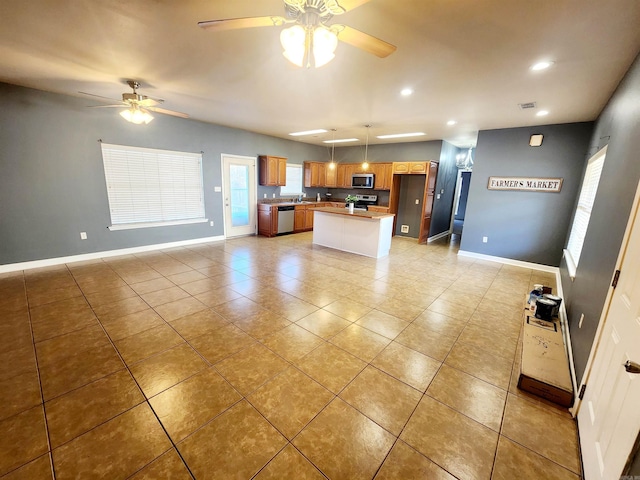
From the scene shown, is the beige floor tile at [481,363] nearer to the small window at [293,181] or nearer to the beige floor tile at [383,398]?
the beige floor tile at [383,398]

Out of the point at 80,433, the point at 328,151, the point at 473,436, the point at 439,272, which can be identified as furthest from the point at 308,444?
the point at 328,151

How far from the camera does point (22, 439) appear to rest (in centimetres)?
151

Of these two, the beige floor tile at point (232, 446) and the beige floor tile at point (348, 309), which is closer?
the beige floor tile at point (232, 446)

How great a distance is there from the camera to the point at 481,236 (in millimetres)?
5676

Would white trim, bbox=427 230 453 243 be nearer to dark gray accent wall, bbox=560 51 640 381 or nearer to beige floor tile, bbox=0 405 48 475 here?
dark gray accent wall, bbox=560 51 640 381

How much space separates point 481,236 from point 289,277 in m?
4.42

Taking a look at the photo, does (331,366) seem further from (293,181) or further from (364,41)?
(293,181)

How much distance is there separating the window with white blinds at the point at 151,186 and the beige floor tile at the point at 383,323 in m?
4.89

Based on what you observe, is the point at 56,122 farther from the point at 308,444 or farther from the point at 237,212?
the point at 308,444

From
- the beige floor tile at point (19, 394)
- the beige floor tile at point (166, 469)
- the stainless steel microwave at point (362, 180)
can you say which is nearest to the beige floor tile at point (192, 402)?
the beige floor tile at point (166, 469)

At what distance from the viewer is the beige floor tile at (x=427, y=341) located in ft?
8.02

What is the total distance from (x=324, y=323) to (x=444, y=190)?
22.1ft

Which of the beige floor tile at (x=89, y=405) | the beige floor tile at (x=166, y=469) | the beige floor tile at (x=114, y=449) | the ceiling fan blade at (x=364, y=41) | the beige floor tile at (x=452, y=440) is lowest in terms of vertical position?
the beige floor tile at (x=89, y=405)

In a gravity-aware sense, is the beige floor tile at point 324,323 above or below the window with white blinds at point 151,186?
below
